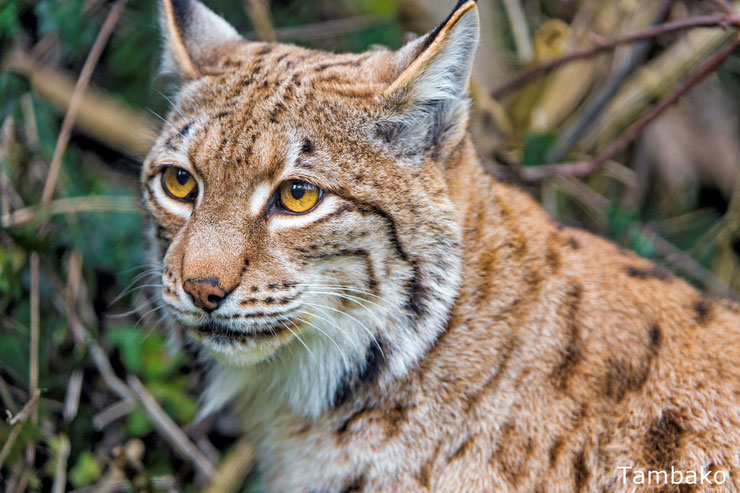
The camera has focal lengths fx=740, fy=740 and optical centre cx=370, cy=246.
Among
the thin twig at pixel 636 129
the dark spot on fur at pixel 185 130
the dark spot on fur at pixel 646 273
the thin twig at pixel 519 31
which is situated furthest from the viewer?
the thin twig at pixel 519 31

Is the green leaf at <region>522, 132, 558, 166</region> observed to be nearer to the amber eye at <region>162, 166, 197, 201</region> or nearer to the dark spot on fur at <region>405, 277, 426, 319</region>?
the dark spot on fur at <region>405, 277, 426, 319</region>

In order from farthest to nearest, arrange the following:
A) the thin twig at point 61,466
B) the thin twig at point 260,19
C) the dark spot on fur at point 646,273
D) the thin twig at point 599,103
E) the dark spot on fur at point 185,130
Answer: the thin twig at point 599,103 < the thin twig at point 260,19 < the thin twig at point 61,466 < the dark spot on fur at point 646,273 < the dark spot on fur at point 185,130

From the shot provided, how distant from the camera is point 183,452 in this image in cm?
463

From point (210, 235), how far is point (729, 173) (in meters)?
6.02

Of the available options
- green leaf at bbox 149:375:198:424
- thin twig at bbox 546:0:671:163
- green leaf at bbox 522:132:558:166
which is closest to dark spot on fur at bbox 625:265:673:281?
green leaf at bbox 522:132:558:166

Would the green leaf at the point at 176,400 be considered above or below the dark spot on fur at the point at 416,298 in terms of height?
below

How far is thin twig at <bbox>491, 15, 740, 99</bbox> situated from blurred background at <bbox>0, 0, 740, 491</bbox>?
0.05 ft

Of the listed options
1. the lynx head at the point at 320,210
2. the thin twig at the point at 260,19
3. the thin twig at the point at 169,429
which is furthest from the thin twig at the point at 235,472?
the thin twig at the point at 260,19

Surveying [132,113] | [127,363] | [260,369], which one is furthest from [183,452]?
[132,113]

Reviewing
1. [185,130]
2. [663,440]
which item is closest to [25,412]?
[185,130]

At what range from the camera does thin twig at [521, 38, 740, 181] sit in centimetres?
429

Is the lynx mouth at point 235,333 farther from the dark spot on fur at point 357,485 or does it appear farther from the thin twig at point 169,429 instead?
the thin twig at point 169,429

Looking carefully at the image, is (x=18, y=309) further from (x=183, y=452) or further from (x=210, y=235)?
(x=210, y=235)

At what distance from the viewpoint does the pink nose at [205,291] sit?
279 centimetres
